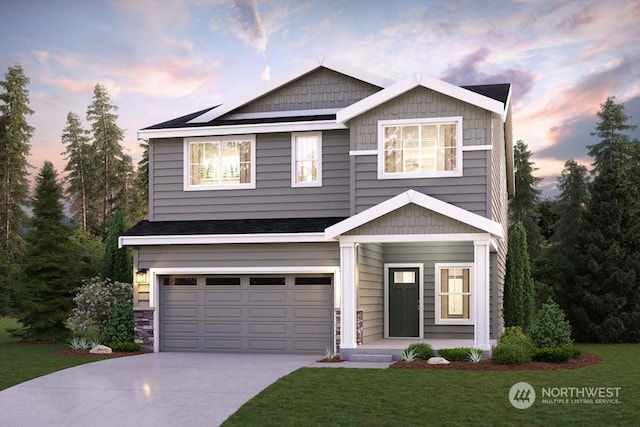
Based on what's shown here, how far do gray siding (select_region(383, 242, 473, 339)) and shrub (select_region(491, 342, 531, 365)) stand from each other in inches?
189

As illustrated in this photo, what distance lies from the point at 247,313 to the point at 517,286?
8176mm

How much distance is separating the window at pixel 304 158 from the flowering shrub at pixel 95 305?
18.6ft

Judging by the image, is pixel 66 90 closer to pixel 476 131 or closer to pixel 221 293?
pixel 221 293

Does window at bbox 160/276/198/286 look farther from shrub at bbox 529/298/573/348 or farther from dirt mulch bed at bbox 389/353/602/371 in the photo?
shrub at bbox 529/298/573/348

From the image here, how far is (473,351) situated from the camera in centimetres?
1568

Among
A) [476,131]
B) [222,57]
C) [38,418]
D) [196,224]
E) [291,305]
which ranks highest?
[222,57]

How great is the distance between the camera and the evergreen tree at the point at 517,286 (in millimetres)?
21641

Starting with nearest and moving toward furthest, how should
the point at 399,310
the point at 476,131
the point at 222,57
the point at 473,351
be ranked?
the point at 473,351 < the point at 476,131 < the point at 399,310 < the point at 222,57

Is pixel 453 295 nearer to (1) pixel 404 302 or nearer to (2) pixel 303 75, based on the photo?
(1) pixel 404 302

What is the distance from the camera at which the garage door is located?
18.9 metres

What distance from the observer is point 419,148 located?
1827 centimetres

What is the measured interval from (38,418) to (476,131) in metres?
11.6

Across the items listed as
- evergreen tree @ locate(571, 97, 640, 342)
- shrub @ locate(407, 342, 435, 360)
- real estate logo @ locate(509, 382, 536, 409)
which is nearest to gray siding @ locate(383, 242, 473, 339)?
shrub @ locate(407, 342, 435, 360)

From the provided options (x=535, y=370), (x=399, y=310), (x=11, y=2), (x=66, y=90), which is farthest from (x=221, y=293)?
(x=66, y=90)
